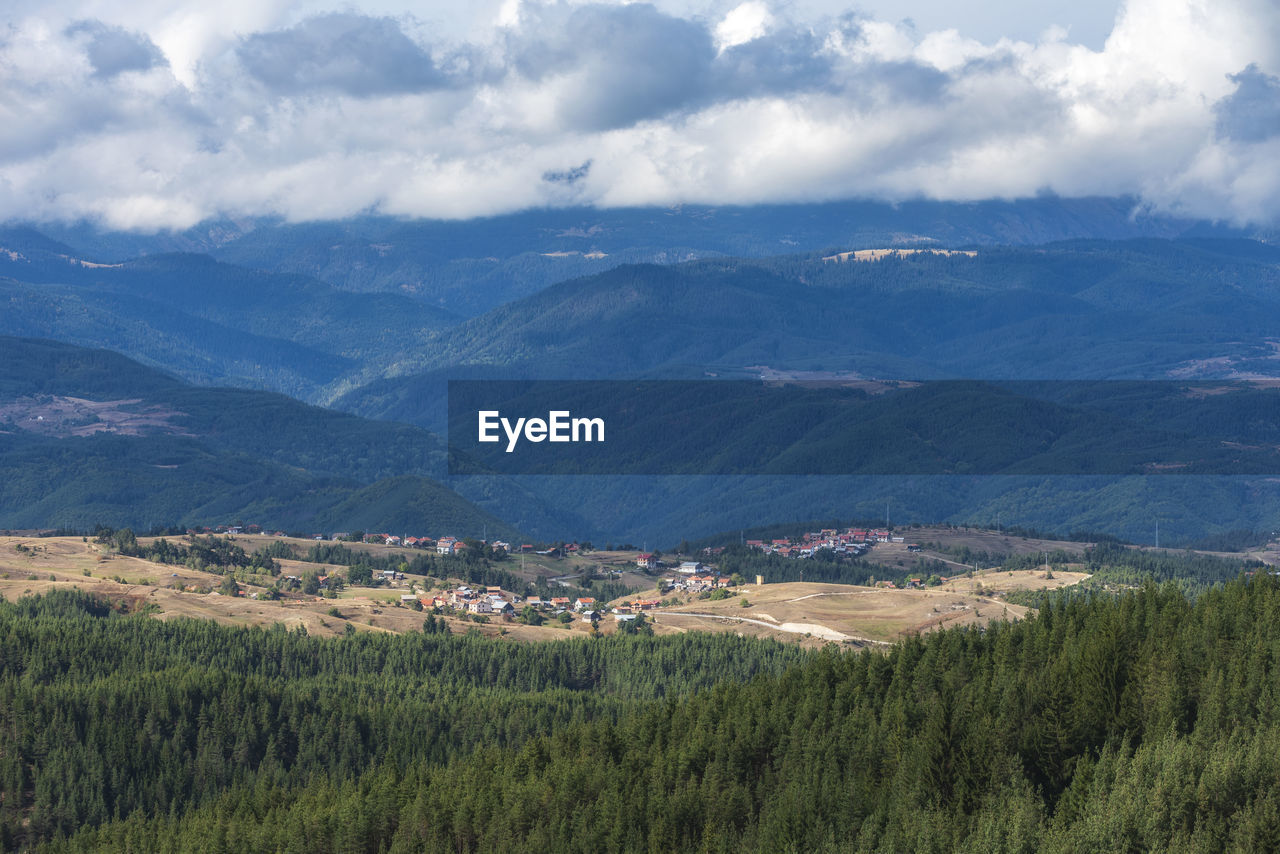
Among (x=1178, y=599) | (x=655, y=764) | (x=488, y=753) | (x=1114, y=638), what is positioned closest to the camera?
(x=1114, y=638)

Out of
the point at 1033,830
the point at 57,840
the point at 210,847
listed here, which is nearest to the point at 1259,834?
the point at 1033,830

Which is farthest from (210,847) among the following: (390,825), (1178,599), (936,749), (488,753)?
(1178,599)

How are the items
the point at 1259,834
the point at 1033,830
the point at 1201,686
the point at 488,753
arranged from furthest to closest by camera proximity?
the point at 488,753
the point at 1201,686
the point at 1033,830
the point at 1259,834

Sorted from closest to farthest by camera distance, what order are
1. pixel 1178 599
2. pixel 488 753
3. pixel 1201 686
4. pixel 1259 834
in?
pixel 1259 834, pixel 1201 686, pixel 1178 599, pixel 488 753

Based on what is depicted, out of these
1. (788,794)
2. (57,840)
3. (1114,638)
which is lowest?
(57,840)

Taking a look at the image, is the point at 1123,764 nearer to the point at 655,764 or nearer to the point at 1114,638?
the point at 1114,638

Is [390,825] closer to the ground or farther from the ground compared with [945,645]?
closer to the ground

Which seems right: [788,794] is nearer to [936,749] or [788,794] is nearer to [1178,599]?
[936,749]

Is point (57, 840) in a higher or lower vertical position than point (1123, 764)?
lower

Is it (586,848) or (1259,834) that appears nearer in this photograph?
(1259,834)
